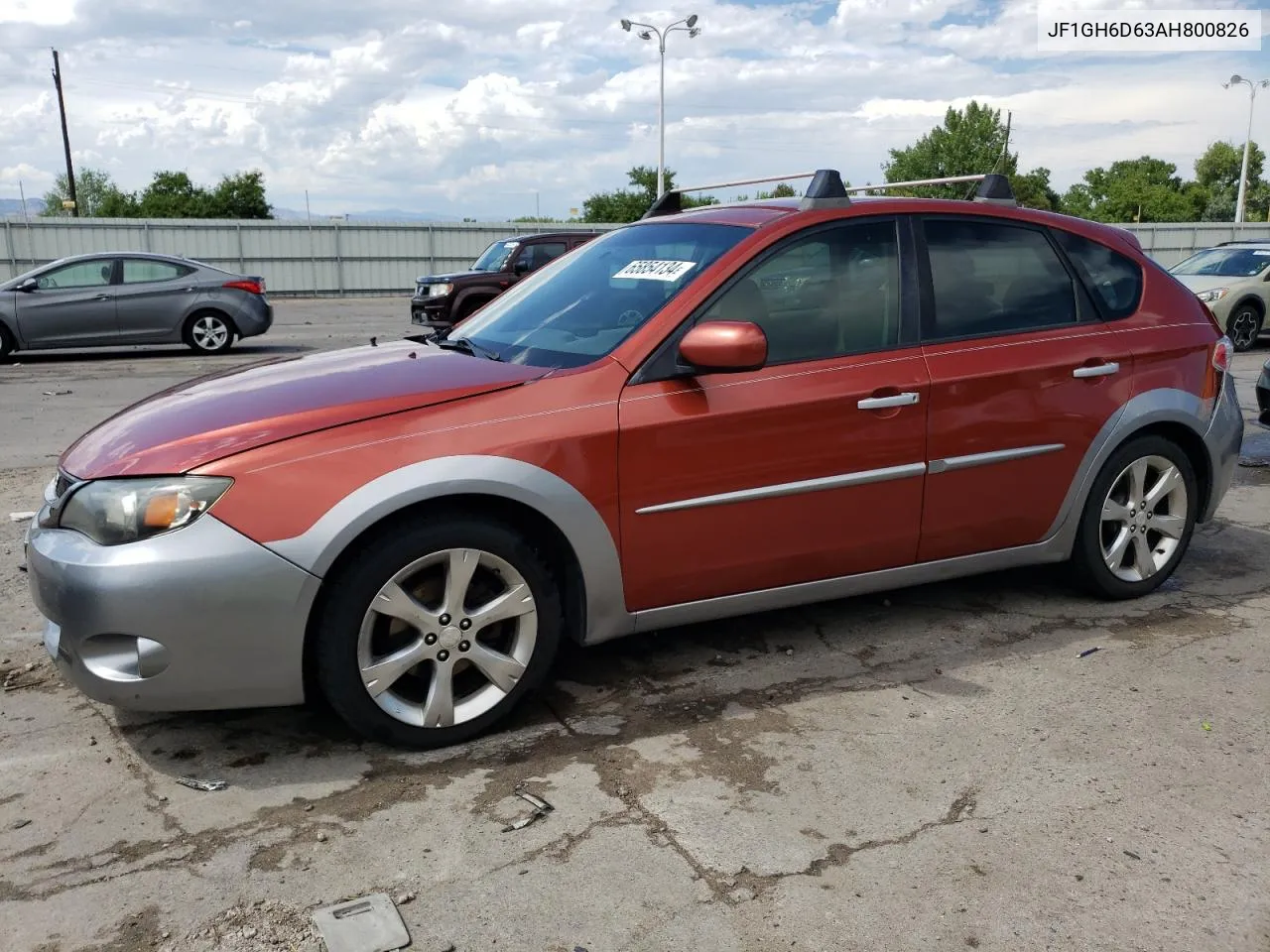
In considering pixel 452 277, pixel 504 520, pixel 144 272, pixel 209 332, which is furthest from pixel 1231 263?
pixel 504 520

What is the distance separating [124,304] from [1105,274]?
13.1 m

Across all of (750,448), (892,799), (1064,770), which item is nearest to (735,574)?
(750,448)

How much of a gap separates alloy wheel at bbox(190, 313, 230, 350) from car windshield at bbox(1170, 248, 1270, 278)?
1372cm

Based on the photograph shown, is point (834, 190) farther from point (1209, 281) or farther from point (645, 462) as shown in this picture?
point (1209, 281)

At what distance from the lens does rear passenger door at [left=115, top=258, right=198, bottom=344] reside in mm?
14367

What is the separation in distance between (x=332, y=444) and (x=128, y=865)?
1.21m

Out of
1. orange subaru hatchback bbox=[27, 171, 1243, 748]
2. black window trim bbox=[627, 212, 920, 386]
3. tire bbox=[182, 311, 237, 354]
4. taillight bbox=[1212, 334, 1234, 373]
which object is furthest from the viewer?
tire bbox=[182, 311, 237, 354]

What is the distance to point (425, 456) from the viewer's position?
125 inches

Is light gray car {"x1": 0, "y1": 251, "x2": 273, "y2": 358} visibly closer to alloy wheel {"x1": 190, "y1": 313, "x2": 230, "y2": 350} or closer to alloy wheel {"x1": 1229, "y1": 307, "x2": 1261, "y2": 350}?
alloy wheel {"x1": 190, "y1": 313, "x2": 230, "y2": 350}

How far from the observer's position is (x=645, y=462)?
3494mm

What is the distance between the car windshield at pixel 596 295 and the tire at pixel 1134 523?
1.91 meters

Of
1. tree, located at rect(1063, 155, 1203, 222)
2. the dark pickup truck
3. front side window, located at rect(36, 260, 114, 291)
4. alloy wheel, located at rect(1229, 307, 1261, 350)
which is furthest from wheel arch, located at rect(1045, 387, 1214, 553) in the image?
tree, located at rect(1063, 155, 1203, 222)

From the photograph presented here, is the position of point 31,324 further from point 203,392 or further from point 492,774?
point 492,774

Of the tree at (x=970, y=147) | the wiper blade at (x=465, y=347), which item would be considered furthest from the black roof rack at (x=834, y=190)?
the tree at (x=970, y=147)
